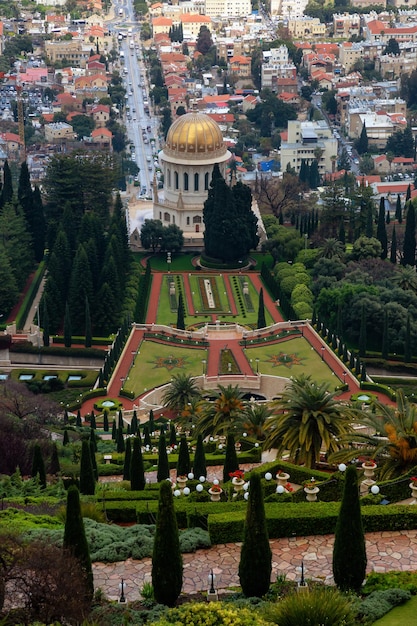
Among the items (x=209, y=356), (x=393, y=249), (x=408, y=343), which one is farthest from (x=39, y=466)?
(x=393, y=249)

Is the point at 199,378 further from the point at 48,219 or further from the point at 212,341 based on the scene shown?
the point at 48,219

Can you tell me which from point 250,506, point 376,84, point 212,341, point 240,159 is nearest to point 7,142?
point 240,159

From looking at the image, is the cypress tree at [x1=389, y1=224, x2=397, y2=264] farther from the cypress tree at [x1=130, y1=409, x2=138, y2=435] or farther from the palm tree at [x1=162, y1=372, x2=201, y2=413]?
the cypress tree at [x1=130, y1=409, x2=138, y2=435]

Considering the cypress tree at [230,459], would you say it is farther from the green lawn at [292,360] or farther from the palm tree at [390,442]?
the green lawn at [292,360]

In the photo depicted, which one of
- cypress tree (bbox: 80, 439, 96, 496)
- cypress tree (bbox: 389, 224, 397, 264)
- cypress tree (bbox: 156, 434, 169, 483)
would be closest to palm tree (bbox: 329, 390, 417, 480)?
cypress tree (bbox: 156, 434, 169, 483)

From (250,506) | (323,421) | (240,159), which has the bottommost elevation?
(240,159)

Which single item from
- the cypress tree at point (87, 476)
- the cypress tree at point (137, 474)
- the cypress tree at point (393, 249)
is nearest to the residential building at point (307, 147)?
the cypress tree at point (393, 249)
